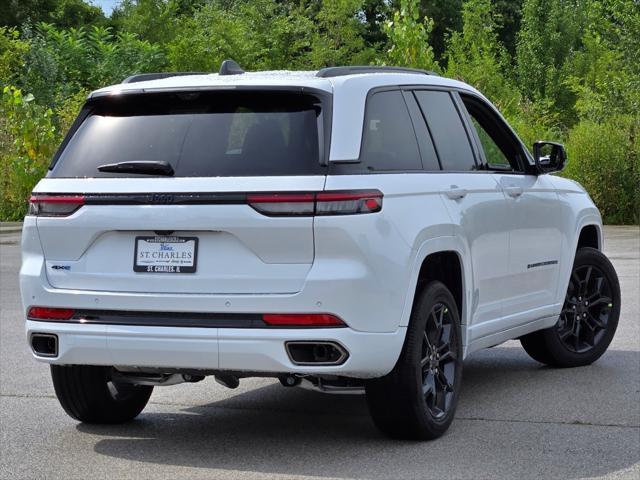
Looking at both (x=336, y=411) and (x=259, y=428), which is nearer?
(x=259, y=428)

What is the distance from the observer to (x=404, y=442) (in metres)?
7.16

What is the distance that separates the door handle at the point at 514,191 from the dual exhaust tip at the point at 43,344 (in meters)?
2.85

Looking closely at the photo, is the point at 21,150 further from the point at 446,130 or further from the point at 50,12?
the point at 50,12

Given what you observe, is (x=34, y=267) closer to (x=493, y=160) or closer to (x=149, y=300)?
(x=149, y=300)

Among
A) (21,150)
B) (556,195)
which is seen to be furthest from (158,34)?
(556,195)

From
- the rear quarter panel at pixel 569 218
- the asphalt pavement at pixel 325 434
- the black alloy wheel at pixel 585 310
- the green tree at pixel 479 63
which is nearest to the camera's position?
the asphalt pavement at pixel 325 434

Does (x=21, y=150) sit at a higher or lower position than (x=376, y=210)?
lower

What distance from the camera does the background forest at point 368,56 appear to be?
27609mm

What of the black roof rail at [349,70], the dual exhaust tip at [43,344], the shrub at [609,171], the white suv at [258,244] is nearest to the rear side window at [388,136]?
the white suv at [258,244]

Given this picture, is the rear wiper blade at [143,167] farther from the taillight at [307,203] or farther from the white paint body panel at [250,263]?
the taillight at [307,203]

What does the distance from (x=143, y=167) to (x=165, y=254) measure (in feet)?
1.45

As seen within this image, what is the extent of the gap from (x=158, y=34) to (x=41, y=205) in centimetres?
5411

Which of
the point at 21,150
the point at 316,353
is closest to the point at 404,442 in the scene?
the point at 316,353

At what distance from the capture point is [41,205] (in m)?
7.05
